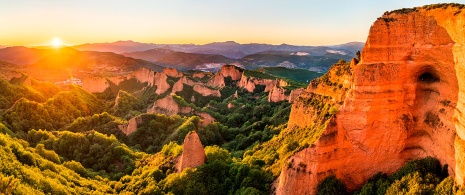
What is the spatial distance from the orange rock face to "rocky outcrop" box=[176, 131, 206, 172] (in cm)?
1057

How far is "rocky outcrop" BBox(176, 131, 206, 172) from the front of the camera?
3199 centimetres

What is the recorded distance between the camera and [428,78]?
69.7ft

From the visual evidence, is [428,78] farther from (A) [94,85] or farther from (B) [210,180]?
(A) [94,85]

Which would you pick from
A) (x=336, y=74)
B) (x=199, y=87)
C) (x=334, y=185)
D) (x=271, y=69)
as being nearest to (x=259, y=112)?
(x=199, y=87)

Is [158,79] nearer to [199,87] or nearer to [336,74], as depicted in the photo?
[199,87]

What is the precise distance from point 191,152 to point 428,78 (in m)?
19.2

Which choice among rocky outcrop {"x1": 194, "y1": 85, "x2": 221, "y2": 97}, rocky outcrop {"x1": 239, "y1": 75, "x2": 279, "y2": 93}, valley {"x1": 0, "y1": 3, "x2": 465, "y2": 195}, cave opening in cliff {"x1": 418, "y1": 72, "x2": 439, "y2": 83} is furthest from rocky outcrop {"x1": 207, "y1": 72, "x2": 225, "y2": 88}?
cave opening in cliff {"x1": 418, "y1": 72, "x2": 439, "y2": 83}

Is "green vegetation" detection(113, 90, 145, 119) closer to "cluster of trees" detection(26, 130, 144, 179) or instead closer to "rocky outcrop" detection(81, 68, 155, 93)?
"rocky outcrop" detection(81, 68, 155, 93)

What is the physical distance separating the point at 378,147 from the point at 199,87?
77892 millimetres

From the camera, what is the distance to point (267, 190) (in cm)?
2614

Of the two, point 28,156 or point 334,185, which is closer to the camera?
point 334,185

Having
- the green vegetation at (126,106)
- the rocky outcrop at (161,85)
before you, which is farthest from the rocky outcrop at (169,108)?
the rocky outcrop at (161,85)

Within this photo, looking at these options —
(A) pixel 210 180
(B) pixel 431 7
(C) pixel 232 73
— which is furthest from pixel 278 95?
(B) pixel 431 7

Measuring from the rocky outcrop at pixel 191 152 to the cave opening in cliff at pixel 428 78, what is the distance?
18066 millimetres
